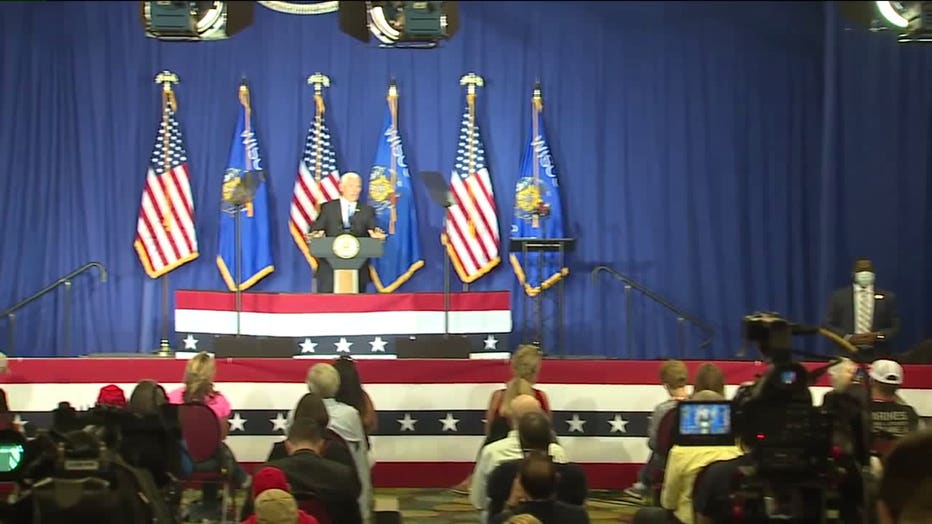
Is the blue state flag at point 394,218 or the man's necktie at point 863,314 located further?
the blue state flag at point 394,218

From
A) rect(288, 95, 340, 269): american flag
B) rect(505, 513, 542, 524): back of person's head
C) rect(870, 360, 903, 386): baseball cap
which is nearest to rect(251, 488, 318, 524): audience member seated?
rect(505, 513, 542, 524): back of person's head

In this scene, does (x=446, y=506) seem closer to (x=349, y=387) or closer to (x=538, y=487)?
(x=349, y=387)

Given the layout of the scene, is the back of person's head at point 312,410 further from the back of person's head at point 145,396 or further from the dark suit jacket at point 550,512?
the dark suit jacket at point 550,512

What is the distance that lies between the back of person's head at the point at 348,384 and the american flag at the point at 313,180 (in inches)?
235

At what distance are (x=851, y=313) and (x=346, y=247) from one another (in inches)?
172

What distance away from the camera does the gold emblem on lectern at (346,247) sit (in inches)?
416

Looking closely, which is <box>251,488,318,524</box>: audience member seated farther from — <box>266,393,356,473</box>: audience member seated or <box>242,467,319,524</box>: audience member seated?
<box>266,393,356,473</box>: audience member seated

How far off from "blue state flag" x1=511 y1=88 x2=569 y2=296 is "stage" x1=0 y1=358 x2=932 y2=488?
3904 millimetres

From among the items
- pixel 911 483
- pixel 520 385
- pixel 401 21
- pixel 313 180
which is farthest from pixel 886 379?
pixel 313 180

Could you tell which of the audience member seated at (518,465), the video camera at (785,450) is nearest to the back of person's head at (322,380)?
the audience member seated at (518,465)

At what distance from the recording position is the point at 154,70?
13.9m

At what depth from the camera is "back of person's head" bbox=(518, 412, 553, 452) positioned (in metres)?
4.93

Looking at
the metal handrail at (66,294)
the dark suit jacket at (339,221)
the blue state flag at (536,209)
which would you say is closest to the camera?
the dark suit jacket at (339,221)

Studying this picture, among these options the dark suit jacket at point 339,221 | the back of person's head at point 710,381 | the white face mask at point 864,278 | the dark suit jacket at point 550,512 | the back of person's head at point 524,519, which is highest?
the dark suit jacket at point 339,221
